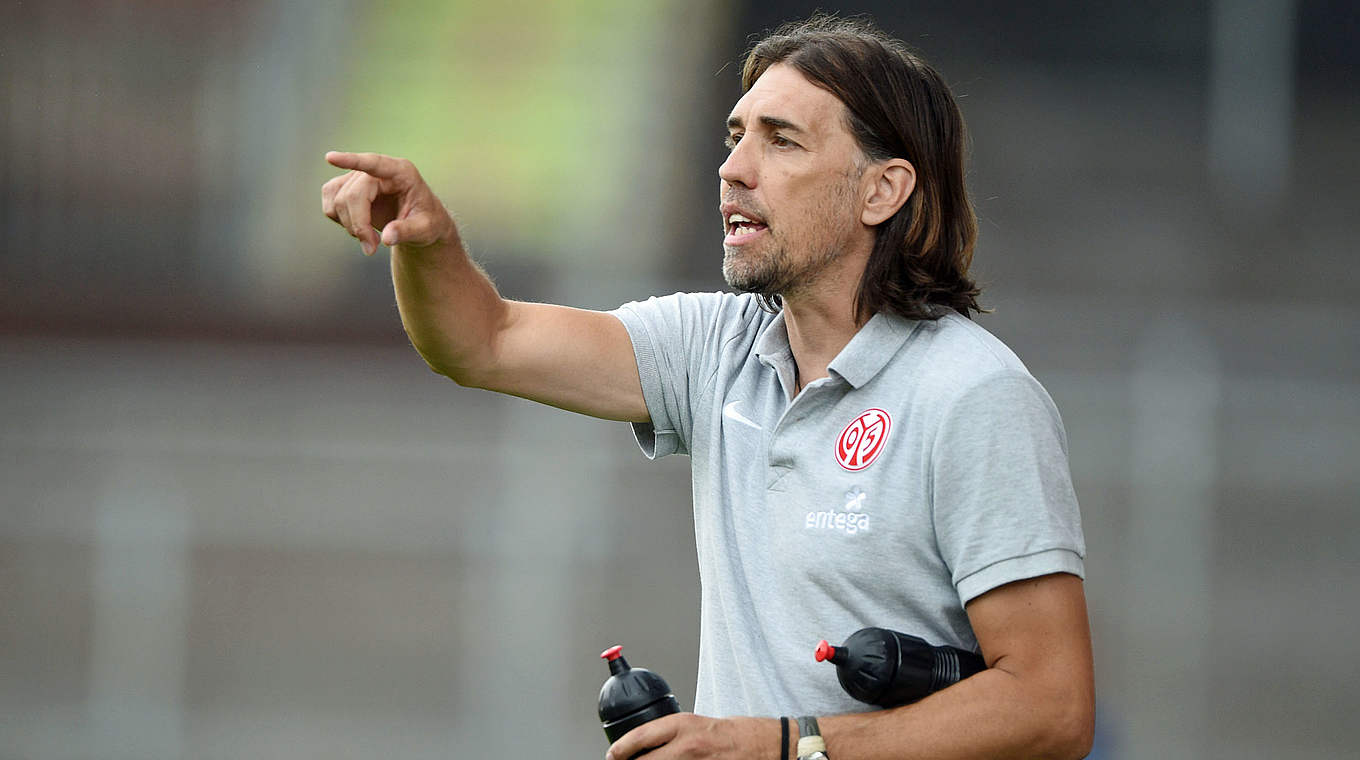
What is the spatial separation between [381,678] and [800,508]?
3.85 meters

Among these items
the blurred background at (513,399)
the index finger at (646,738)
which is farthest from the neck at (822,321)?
the blurred background at (513,399)

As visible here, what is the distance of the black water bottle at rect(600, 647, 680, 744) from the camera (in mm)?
1584

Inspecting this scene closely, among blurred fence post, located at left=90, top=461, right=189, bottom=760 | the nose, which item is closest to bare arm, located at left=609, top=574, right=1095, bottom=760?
the nose

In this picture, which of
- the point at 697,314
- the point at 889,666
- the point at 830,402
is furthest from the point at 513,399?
the point at 889,666

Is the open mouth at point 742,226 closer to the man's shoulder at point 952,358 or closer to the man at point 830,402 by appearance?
the man at point 830,402

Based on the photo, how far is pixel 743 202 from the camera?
185cm

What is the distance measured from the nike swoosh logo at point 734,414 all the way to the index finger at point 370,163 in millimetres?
521

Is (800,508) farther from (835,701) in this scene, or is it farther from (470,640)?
(470,640)

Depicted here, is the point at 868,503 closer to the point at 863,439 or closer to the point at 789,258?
the point at 863,439

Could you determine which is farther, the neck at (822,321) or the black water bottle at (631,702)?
the neck at (822,321)

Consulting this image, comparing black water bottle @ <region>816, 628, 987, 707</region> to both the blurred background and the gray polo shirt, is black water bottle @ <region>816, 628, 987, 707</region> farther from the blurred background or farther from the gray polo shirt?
the blurred background

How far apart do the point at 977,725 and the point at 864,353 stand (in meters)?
0.47

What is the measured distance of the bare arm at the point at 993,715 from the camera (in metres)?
1.56

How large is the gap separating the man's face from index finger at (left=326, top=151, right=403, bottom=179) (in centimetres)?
43
